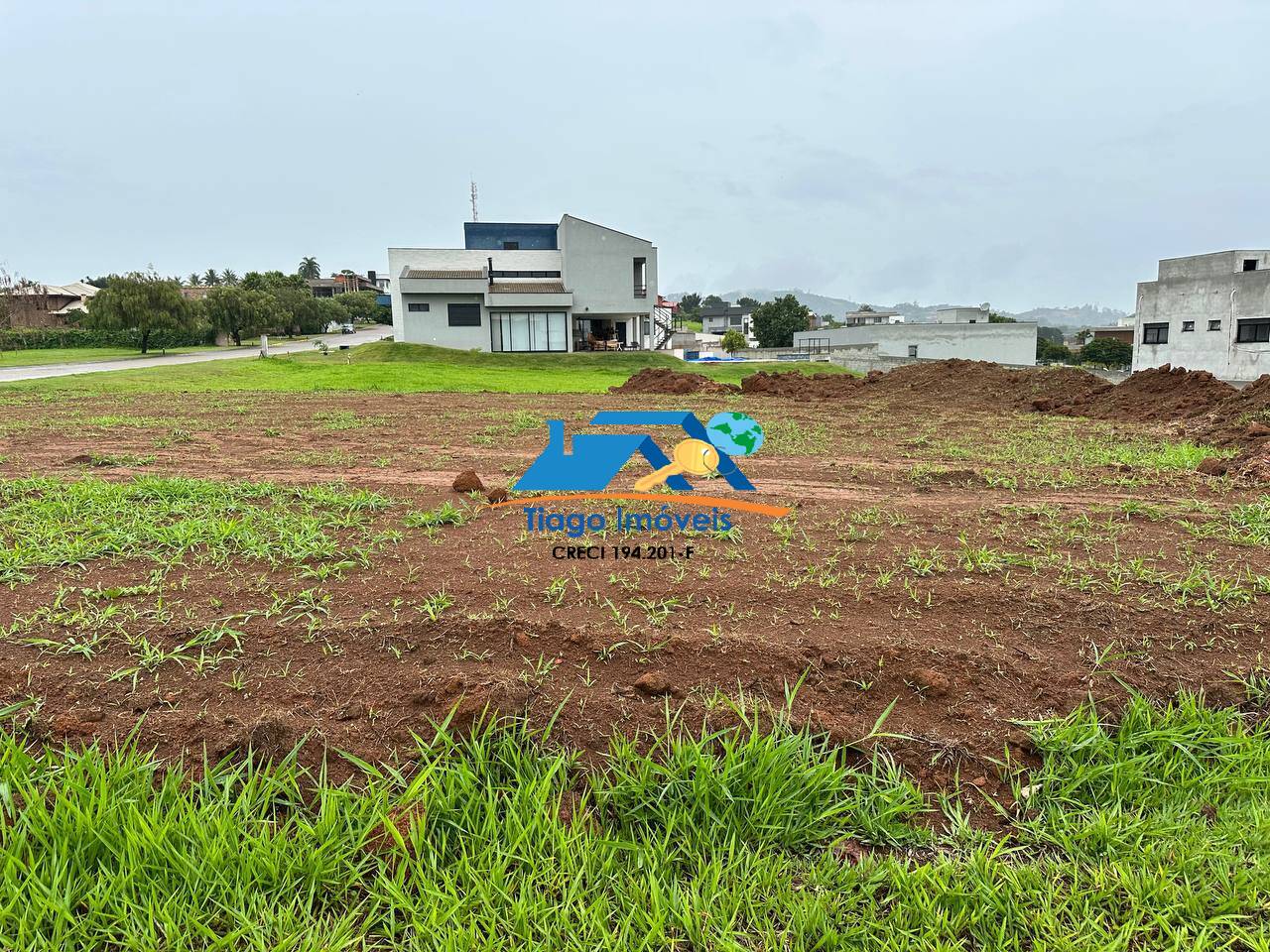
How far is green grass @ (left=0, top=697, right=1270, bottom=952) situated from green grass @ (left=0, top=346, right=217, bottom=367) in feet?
114

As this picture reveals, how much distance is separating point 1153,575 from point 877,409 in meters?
9.89

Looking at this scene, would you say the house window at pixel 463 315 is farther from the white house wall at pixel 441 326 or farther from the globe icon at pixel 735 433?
the globe icon at pixel 735 433

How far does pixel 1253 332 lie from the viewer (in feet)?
94.5

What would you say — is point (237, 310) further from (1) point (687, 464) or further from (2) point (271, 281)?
Result: (1) point (687, 464)

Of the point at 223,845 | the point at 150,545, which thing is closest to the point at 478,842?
the point at 223,845

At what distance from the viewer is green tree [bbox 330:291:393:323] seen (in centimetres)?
6792

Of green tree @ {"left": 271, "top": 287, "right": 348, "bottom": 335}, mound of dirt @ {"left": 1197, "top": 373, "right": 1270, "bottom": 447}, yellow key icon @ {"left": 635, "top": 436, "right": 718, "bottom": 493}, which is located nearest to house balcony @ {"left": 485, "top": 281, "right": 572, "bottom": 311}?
green tree @ {"left": 271, "top": 287, "right": 348, "bottom": 335}

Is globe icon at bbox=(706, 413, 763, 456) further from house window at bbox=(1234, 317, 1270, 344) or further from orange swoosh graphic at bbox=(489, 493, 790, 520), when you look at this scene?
house window at bbox=(1234, 317, 1270, 344)

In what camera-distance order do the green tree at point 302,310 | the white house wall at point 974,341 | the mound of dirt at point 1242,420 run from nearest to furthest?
the mound of dirt at point 1242,420 → the white house wall at point 974,341 → the green tree at point 302,310

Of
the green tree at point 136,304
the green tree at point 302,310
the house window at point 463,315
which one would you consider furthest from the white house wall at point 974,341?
Result: the green tree at point 302,310

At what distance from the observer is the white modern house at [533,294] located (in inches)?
1309

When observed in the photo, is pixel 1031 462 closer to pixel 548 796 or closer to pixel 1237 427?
pixel 1237 427

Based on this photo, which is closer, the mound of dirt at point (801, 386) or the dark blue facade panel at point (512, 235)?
the mound of dirt at point (801, 386)

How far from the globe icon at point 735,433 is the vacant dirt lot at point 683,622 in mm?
2362
